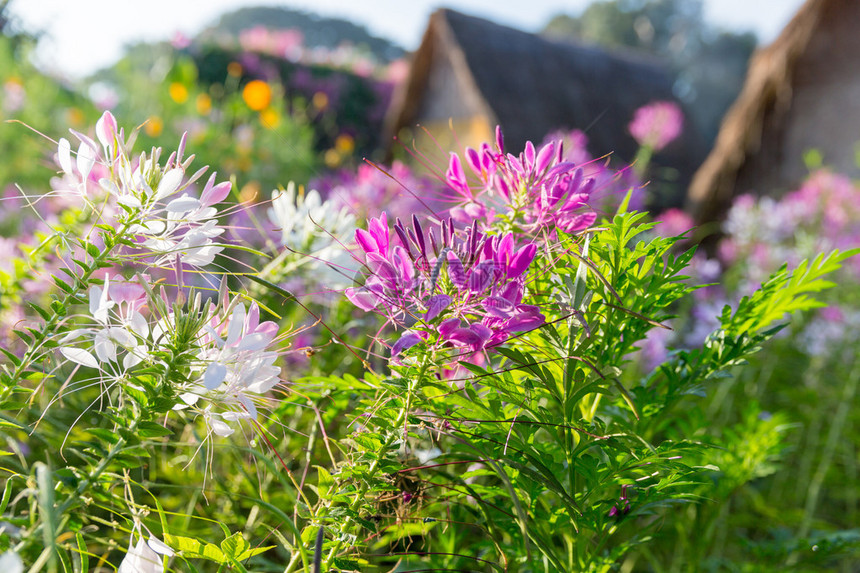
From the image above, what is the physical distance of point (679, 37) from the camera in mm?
21203

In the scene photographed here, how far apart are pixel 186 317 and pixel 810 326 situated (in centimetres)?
196

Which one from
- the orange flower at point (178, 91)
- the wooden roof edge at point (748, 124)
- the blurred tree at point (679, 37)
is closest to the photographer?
the wooden roof edge at point (748, 124)

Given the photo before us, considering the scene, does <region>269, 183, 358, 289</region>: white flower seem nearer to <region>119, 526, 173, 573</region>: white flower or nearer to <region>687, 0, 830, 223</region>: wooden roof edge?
<region>119, 526, 173, 573</region>: white flower

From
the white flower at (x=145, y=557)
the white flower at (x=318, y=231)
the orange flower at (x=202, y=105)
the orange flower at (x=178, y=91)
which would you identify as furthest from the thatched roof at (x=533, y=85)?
the white flower at (x=145, y=557)

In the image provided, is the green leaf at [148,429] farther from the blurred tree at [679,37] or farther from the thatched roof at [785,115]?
the blurred tree at [679,37]

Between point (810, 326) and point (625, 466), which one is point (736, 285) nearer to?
point (810, 326)

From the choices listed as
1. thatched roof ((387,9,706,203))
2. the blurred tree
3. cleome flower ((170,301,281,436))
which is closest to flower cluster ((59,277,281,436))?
cleome flower ((170,301,281,436))

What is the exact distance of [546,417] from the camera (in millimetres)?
467

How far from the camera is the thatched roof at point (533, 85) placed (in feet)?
12.3

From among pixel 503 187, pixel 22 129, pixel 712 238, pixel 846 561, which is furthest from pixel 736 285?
pixel 22 129

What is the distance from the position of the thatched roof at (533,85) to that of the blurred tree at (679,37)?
1472 centimetres

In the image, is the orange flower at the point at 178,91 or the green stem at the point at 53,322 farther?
the orange flower at the point at 178,91

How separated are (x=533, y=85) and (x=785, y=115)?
1523 millimetres

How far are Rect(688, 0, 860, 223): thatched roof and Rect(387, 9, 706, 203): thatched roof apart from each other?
614mm
